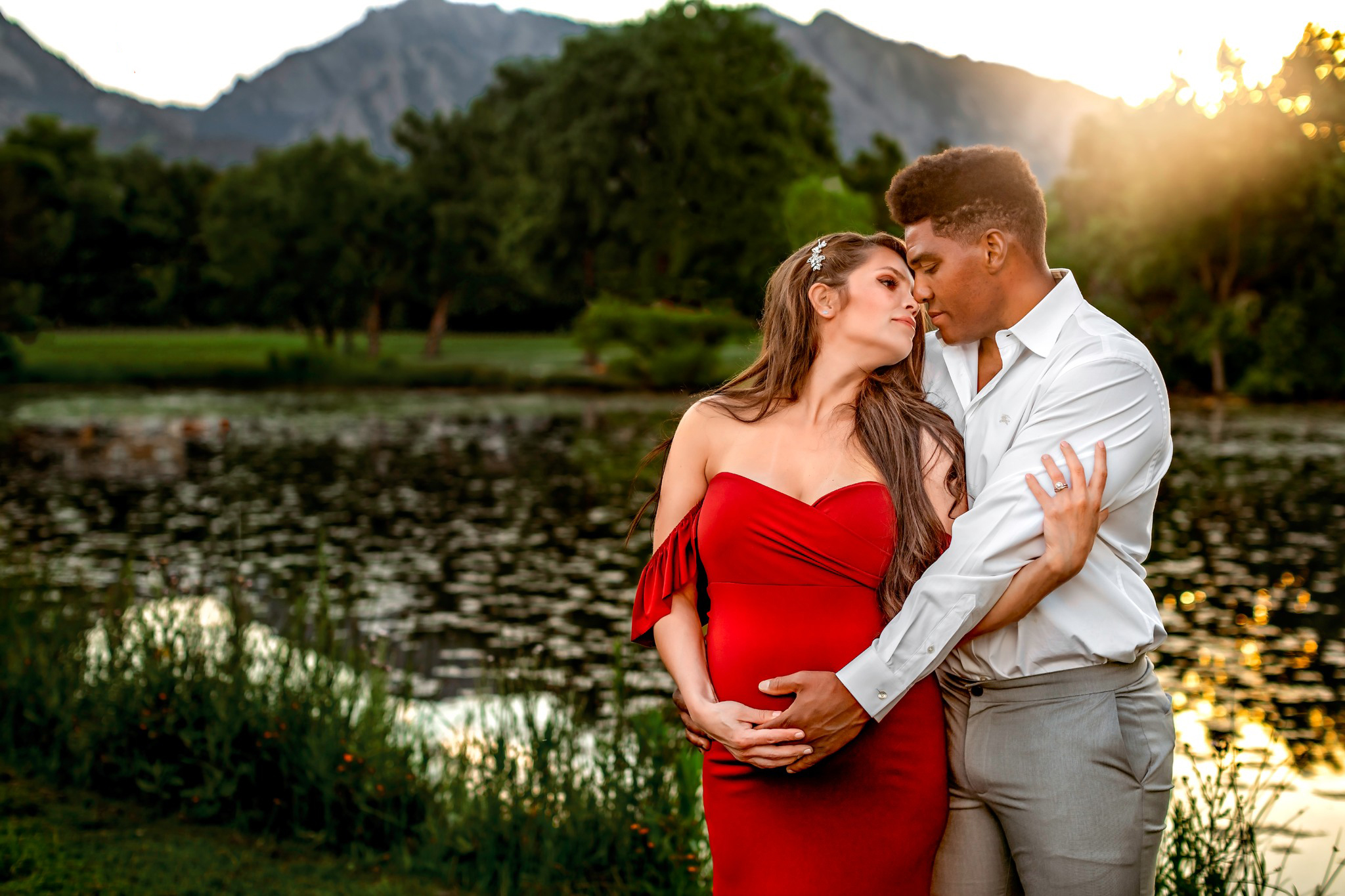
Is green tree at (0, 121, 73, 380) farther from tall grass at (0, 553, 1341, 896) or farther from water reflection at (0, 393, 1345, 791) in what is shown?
tall grass at (0, 553, 1341, 896)

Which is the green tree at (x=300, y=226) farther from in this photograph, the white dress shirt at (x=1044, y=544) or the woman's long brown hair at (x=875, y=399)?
the white dress shirt at (x=1044, y=544)

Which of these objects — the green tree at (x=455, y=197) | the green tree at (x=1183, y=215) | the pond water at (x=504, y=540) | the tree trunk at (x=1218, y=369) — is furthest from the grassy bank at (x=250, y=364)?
the tree trunk at (x=1218, y=369)

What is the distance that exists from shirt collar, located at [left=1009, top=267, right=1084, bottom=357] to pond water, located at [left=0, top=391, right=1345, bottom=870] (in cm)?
111

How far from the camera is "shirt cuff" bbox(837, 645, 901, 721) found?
2420mm

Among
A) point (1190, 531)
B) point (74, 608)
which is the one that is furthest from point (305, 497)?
point (1190, 531)

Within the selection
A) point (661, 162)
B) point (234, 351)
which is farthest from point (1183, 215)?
point (234, 351)

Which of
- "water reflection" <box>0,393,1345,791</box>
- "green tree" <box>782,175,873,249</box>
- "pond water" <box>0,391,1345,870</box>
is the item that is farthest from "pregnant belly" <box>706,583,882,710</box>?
"green tree" <box>782,175,873,249</box>

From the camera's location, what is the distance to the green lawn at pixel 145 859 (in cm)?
424

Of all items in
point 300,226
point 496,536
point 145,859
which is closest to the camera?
point 145,859

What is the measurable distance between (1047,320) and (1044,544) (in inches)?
21.1

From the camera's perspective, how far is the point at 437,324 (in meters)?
63.9

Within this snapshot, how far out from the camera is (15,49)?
203 ft

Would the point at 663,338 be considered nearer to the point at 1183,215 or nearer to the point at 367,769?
the point at 1183,215

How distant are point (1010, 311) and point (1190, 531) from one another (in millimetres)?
15105
